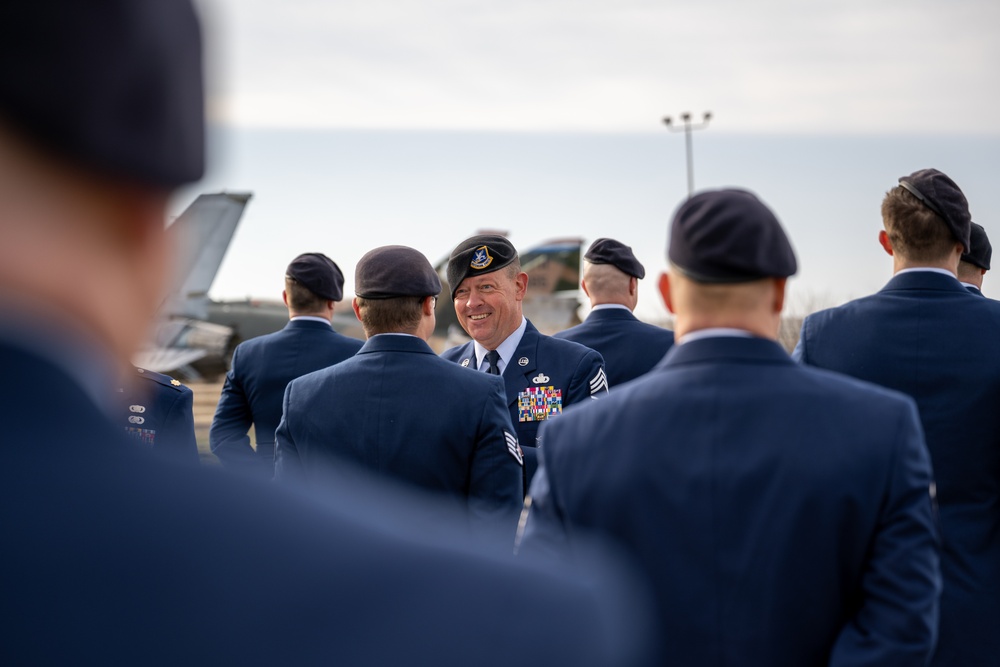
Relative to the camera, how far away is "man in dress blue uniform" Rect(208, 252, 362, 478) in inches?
203

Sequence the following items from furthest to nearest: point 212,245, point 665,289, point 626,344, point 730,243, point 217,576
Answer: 1. point 212,245
2. point 626,344
3. point 665,289
4. point 730,243
5. point 217,576

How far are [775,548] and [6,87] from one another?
1.72 m

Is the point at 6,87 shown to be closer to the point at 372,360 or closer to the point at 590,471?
the point at 590,471

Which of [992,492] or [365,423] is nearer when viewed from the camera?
[992,492]

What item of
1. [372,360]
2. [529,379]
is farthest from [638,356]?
[372,360]

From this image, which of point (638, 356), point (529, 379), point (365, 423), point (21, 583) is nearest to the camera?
point (21, 583)

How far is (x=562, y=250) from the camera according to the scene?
2750 centimetres

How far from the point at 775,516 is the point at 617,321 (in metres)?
3.29

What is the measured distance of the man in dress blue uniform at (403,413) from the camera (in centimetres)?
328

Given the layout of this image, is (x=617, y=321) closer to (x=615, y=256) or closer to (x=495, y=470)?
(x=615, y=256)

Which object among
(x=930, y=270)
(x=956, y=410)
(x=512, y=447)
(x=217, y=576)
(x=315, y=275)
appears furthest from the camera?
(x=315, y=275)

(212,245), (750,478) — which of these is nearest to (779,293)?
(750,478)

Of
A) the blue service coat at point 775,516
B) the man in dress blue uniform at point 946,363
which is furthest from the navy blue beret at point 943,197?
the blue service coat at point 775,516

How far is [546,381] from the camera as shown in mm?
4289
